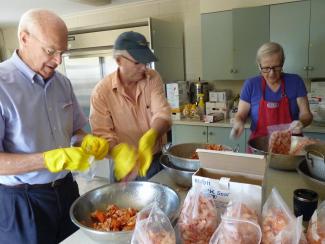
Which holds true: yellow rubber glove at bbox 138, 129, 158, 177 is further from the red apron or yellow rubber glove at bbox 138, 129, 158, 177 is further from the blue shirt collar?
the red apron

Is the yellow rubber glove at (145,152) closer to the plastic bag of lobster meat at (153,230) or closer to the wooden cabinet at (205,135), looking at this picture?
the plastic bag of lobster meat at (153,230)

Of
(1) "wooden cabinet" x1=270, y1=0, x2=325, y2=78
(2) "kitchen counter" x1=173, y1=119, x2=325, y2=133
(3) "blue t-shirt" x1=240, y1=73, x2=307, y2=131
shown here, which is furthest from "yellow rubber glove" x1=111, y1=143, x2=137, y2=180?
(1) "wooden cabinet" x1=270, y1=0, x2=325, y2=78

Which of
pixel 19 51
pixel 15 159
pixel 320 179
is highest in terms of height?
pixel 19 51

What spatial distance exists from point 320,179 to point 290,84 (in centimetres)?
91

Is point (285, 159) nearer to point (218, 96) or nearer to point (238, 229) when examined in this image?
point (238, 229)

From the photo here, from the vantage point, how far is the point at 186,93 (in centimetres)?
336

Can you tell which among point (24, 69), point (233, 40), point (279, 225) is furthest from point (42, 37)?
point (233, 40)

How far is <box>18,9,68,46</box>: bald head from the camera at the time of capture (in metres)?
1.13

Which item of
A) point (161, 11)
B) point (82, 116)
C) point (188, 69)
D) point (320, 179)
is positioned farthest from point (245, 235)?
point (161, 11)

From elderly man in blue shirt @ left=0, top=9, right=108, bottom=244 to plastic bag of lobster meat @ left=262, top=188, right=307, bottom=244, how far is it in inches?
26.7

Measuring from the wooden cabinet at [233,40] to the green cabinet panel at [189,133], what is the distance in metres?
0.59

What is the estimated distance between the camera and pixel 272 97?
1.90 m

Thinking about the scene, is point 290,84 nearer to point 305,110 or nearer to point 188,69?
point 305,110

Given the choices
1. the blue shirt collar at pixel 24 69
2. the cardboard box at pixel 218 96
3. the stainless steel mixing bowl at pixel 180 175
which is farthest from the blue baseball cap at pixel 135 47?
the cardboard box at pixel 218 96
